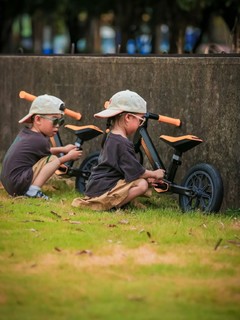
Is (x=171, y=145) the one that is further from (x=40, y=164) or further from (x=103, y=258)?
(x=103, y=258)

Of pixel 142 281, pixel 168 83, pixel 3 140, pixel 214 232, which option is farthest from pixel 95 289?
pixel 3 140

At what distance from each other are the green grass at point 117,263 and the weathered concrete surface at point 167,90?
33.2 inches

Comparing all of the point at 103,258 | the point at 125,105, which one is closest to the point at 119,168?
the point at 125,105

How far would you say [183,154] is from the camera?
10.8m

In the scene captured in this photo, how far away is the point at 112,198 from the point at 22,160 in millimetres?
1423

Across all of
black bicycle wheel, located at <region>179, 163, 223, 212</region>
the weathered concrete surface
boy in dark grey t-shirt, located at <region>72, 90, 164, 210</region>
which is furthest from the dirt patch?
the weathered concrete surface

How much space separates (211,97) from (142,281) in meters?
4.02

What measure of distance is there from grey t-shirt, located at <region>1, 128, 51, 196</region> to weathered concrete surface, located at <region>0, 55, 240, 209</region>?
1367 millimetres

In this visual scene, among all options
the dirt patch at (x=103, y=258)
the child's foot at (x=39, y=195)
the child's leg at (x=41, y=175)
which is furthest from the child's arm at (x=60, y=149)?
the dirt patch at (x=103, y=258)

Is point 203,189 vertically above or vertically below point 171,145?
below

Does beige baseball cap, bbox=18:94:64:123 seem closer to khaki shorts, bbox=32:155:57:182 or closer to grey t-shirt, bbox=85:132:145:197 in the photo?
khaki shorts, bbox=32:155:57:182

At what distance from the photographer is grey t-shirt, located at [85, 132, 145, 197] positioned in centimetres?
957

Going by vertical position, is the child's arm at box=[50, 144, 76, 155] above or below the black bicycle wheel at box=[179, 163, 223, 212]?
above

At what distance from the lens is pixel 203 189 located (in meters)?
9.66
